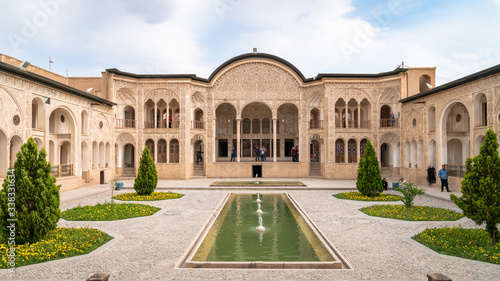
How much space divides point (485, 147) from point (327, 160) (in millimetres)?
16952

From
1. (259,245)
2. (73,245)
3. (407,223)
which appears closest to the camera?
(73,245)

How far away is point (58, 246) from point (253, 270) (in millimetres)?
4708

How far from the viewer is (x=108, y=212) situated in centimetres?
1161

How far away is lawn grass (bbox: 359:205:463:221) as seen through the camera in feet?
34.9

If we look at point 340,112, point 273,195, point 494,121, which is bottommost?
point 273,195

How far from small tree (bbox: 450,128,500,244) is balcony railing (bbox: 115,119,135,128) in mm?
23046

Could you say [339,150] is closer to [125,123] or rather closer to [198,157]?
[198,157]

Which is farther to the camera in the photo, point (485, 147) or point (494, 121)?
point (494, 121)

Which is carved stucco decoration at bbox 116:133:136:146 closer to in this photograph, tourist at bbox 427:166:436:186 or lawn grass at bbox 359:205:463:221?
lawn grass at bbox 359:205:463:221

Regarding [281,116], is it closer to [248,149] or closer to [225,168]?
[248,149]

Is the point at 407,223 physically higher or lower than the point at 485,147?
lower

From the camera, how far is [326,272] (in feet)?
19.9

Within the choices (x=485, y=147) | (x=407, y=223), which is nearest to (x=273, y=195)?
(x=407, y=223)

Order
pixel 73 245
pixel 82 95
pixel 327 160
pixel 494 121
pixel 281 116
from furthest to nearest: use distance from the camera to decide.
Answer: pixel 281 116 → pixel 327 160 → pixel 82 95 → pixel 494 121 → pixel 73 245
